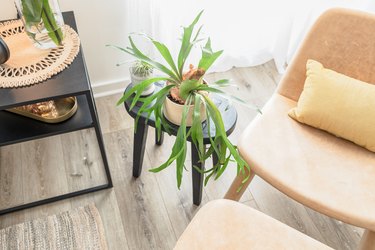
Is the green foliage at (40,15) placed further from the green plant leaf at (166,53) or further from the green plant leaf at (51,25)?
the green plant leaf at (166,53)

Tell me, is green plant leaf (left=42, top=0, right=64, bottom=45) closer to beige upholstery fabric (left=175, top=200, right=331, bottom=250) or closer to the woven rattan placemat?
the woven rattan placemat

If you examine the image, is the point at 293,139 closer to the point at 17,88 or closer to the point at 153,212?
the point at 153,212

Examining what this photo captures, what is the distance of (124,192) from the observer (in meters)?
1.54

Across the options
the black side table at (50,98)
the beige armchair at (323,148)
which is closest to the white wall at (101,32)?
the black side table at (50,98)

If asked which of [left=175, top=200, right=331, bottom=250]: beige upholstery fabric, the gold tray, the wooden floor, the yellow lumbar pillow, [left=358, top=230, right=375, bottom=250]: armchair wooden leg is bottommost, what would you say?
the wooden floor

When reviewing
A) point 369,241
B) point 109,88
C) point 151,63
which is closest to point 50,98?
point 151,63

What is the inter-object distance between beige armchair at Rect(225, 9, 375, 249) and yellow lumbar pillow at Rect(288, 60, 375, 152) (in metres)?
0.06

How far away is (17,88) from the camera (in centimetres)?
113

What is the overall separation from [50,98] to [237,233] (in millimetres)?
672

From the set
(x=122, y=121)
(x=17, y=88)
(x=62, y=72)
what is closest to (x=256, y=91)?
(x=122, y=121)

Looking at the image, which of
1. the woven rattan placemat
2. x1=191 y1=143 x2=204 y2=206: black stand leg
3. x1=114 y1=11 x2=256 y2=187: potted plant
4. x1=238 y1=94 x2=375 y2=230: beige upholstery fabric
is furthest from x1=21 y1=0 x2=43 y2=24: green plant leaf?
x1=238 y1=94 x2=375 y2=230: beige upholstery fabric

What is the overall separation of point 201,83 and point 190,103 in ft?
0.26

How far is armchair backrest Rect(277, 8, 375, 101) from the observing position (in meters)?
1.24

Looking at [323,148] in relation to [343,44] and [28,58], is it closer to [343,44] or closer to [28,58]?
[343,44]
